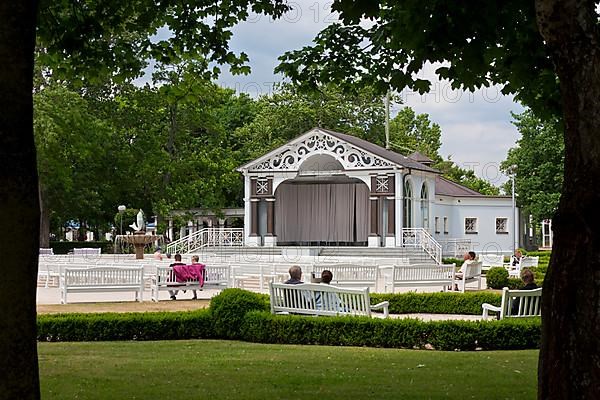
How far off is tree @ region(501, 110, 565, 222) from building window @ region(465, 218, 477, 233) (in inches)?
283

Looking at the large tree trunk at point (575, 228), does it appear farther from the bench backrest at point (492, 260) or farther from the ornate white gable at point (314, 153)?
the ornate white gable at point (314, 153)

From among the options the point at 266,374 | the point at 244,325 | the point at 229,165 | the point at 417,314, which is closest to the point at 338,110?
the point at 229,165

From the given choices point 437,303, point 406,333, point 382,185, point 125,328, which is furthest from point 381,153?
point 406,333

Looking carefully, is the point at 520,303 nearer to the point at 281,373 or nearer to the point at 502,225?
the point at 281,373

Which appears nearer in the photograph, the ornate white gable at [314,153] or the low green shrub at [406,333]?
the low green shrub at [406,333]

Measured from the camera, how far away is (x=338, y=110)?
62312mm

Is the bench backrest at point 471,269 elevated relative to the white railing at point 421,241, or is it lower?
lower

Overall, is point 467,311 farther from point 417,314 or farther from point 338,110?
point 338,110

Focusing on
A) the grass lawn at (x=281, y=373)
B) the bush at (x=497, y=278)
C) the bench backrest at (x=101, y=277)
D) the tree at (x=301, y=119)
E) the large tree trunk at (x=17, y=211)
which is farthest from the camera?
the tree at (x=301, y=119)

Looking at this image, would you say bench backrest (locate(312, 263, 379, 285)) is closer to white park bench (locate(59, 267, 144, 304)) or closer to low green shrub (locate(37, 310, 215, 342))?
white park bench (locate(59, 267, 144, 304))

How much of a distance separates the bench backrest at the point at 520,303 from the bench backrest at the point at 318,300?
6.68 ft

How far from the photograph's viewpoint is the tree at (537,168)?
55.2m

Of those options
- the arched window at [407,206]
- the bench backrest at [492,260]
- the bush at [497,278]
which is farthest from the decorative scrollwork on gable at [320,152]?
the bush at [497,278]

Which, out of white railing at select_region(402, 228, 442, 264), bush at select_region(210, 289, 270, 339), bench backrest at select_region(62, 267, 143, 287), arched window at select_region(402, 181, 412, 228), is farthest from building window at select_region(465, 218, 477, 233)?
bush at select_region(210, 289, 270, 339)
